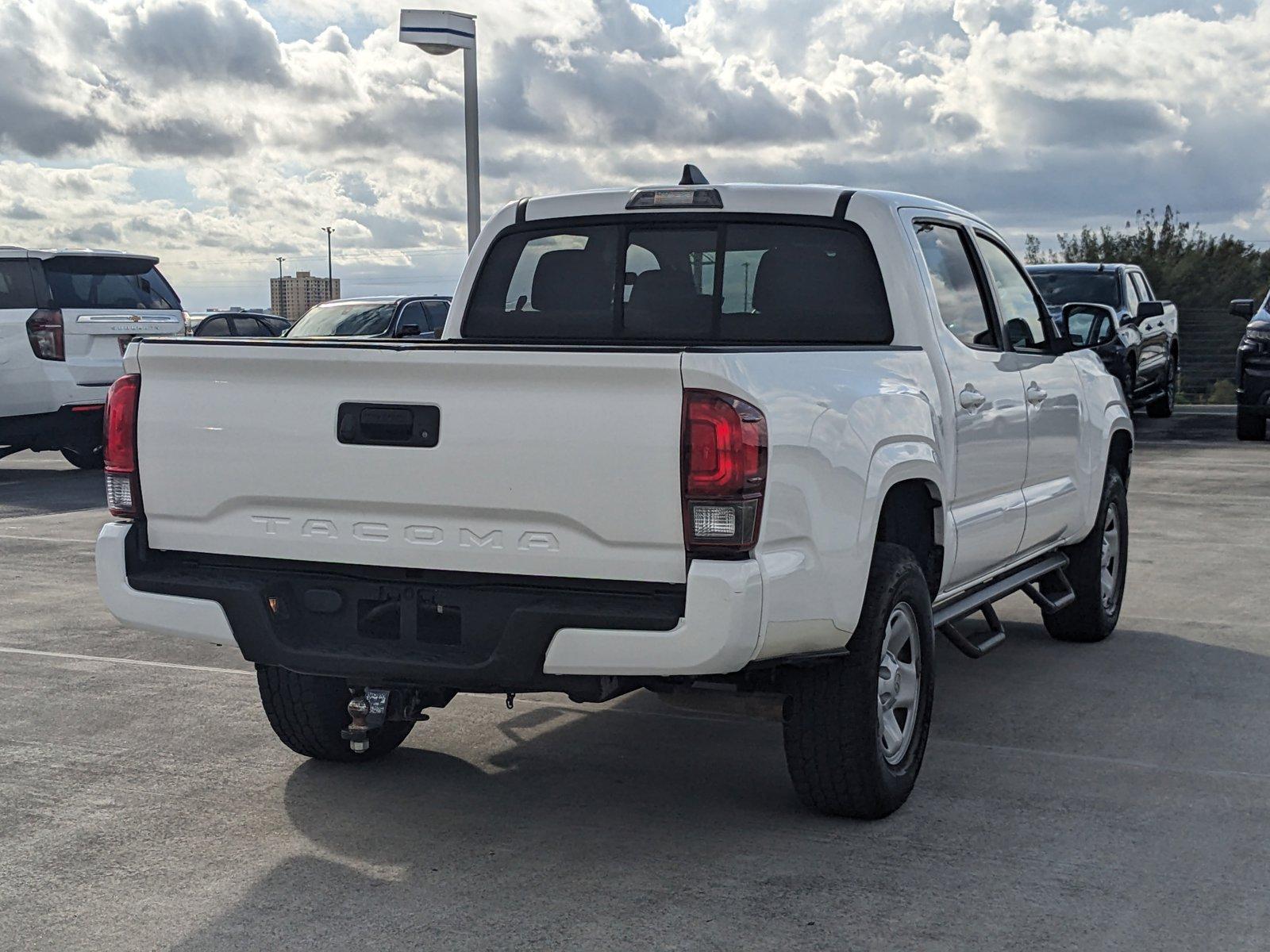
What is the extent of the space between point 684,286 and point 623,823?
214 centimetres

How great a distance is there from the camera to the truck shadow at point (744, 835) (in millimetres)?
4195

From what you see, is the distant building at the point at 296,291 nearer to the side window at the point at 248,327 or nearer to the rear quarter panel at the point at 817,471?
the side window at the point at 248,327

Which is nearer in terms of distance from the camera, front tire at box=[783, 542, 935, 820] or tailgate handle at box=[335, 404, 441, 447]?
tailgate handle at box=[335, 404, 441, 447]

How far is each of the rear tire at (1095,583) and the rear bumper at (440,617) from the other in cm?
379

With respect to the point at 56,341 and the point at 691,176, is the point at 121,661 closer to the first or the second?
the point at 691,176

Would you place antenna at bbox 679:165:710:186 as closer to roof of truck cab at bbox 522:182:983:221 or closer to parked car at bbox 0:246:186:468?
roof of truck cab at bbox 522:182:983:221

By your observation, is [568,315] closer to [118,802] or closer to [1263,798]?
[118,802]

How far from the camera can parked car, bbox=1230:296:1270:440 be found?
60.4 feet

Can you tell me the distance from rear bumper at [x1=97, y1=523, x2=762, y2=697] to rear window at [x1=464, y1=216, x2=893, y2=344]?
1.77m

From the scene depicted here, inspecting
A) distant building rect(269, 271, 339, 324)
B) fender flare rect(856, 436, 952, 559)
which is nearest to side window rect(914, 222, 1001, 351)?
fender flare rect(856, 436, 952, 559)

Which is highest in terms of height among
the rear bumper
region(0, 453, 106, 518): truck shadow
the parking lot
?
the rear bumper

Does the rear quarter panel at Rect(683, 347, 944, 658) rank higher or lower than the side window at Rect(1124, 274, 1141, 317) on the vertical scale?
lower

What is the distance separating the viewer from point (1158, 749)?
19.4 feet

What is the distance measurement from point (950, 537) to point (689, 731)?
1283 mm
